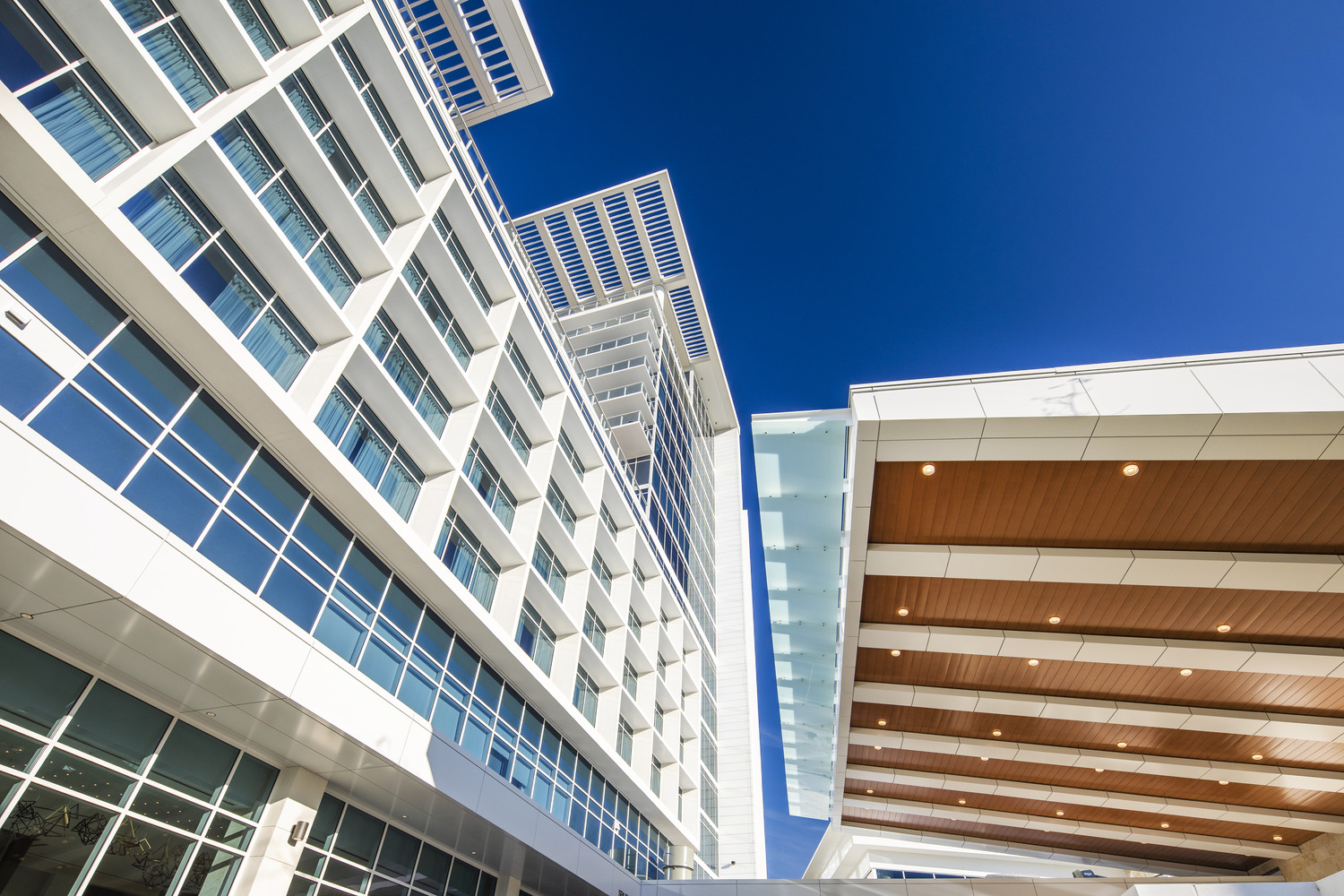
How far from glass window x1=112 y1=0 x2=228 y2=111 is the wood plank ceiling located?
1343cm

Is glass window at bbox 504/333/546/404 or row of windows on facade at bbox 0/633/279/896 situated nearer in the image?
row of windows on facade at bbox 0/633/279/896

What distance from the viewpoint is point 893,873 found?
29.0 m

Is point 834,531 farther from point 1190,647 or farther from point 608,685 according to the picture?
point 608,685

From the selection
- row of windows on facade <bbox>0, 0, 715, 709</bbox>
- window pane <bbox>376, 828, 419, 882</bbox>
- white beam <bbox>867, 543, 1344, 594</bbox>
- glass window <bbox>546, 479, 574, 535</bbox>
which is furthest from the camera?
glass window <bbox>546, 479, 574, 535</bbox>

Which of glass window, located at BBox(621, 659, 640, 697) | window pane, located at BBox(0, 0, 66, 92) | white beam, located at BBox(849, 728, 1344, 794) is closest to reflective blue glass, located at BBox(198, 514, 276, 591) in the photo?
window pane, located at BBox(0, 0, 66, 92)

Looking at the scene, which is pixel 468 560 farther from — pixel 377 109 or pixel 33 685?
pixel 377 109

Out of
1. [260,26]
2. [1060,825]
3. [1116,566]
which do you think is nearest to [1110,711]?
[1116,566]

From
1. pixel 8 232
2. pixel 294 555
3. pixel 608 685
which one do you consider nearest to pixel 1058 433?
pixel 294 555

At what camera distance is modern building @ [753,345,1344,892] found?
8.72 metres

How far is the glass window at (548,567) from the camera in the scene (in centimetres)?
2100

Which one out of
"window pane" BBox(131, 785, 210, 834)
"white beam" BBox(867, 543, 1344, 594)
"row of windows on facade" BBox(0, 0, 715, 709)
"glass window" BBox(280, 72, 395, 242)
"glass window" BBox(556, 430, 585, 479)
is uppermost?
"glass window" BBox(556, 430, 585, 479)

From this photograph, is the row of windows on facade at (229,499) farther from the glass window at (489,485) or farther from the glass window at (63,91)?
the glass window at (63,91)

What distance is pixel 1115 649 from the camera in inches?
531

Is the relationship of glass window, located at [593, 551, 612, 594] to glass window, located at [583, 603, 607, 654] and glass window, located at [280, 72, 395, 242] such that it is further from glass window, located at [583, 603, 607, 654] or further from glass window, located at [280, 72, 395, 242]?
glass window, located at [280, 72, 395, 242]
